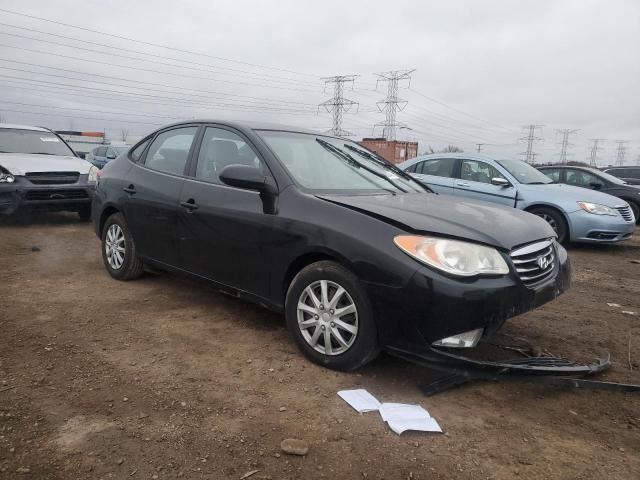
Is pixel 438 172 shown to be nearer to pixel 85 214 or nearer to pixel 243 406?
pixel 85 214

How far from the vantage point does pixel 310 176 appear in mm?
3535

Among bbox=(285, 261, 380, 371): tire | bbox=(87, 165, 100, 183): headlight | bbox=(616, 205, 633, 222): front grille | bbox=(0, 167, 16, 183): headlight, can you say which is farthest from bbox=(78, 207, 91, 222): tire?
bbox=(616, 205, 633, 222): front grille

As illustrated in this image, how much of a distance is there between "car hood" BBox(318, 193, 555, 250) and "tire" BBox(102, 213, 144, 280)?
7.82 feet

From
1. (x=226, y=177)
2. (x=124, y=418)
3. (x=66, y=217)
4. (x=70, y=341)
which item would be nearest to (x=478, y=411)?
(x=124, y=418)

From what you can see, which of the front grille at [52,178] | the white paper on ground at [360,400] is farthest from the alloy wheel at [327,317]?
the front grille at [52,178]

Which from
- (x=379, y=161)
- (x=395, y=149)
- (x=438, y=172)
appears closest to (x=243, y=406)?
(x=379, y=161)

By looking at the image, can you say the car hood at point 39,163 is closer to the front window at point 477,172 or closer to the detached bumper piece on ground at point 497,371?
the front window at point 477,172

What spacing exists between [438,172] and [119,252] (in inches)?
238

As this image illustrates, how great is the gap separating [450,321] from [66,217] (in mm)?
8653

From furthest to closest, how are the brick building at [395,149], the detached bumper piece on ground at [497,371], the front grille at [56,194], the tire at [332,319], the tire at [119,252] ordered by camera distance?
the brick building at [395,149], the front grille at [56,194], the tire at [119,252], the tire at [332,319], the detached bumper piece on ground at [497,371]

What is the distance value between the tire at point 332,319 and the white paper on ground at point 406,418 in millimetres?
335

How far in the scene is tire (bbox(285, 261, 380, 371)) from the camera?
2.85m

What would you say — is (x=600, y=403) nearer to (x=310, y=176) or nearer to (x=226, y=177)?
(x=310, y=176)

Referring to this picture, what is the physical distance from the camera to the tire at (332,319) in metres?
2.85
